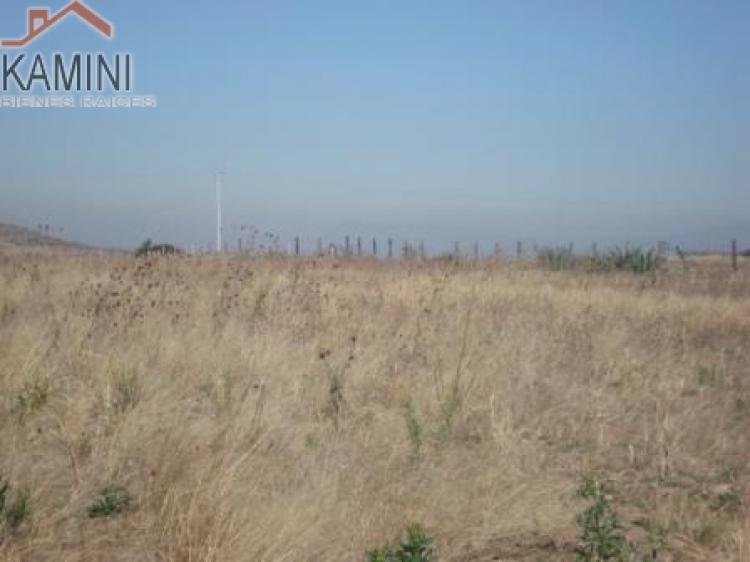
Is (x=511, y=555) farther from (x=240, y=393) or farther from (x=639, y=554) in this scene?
(x=240, y=393)

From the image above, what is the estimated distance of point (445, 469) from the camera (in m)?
4.27

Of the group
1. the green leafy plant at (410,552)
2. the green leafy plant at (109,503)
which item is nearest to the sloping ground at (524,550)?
the green leafy plant at (410,552)

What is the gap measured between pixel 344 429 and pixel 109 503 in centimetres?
180

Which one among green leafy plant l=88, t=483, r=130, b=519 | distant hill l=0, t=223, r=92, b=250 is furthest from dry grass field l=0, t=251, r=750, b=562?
distant hill l=0, t=223, r=92, b=250

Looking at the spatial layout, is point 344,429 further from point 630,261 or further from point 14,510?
point 630,261

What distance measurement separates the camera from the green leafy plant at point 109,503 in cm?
327

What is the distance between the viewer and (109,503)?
10.8 ft

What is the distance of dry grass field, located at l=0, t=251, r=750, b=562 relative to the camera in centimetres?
317

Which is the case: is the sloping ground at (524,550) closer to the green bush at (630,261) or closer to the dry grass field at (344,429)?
the dry grass field at (344,429)

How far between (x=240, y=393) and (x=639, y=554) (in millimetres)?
2905

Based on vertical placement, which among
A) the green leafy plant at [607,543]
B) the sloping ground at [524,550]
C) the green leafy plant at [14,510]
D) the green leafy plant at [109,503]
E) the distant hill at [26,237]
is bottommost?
the sloping ground at [524,550]

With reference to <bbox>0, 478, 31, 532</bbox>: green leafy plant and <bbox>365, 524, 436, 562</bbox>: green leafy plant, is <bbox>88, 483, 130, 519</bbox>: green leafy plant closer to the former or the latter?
<bbox>0, 478, 31, 532</bbox>: green leafy plant

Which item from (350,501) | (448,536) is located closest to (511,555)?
(448,536)

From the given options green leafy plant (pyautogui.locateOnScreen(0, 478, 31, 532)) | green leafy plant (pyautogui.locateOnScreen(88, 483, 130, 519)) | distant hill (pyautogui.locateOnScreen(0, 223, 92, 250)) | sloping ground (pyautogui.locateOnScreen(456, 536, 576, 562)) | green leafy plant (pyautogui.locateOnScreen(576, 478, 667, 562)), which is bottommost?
sloping ground (pyautogui.locateOnScreen(456, 536, 576, 562))
